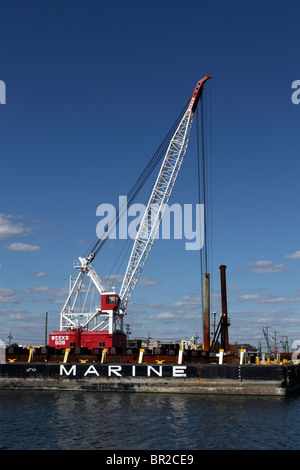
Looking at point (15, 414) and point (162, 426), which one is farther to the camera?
point (15, 414)

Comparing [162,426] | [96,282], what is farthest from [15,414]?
[96,282]

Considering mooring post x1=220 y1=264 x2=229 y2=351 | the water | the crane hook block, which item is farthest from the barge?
the crane hook block

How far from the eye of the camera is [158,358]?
5378 cm

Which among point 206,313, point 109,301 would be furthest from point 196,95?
point 109,301

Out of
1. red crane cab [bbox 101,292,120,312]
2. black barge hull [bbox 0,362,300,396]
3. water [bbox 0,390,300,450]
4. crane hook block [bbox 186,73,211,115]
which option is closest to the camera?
water [bbox 0,390,300,450]

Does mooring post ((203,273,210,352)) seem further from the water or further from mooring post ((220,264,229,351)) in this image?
the water

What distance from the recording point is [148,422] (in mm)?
33844

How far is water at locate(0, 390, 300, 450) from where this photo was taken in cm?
2827

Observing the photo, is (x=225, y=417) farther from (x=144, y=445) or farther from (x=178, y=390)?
(x=178, y=390)

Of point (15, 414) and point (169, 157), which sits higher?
point (169, 157)

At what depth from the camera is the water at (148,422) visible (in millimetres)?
28266

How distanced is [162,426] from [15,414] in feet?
41.7

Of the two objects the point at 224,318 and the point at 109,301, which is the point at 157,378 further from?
the point at 109,301
